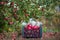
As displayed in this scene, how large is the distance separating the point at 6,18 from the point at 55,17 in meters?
6.62

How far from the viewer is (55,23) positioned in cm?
925

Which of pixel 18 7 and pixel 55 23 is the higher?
pixel 18 7

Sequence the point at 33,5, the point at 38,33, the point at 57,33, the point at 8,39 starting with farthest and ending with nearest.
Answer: the point at 57,33
the point at 38,33
the point at 8,39
the point at 33,5

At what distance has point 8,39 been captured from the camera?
21.3ft

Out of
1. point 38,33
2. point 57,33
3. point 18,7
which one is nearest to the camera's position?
point 18,7

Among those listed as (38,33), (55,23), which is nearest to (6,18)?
(38,33)

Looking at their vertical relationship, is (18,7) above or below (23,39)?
above

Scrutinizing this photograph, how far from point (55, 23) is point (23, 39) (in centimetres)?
215

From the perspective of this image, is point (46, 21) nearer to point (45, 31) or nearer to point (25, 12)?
point (45, 31)

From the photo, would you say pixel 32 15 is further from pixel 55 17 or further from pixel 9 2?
pixel 55 17

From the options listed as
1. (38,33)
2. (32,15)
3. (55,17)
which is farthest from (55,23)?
(32,15)

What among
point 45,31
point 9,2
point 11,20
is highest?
point 9,2

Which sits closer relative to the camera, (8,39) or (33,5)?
(33,5)

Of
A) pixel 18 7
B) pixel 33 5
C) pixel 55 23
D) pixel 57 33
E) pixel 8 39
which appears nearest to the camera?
pixel 18 7
